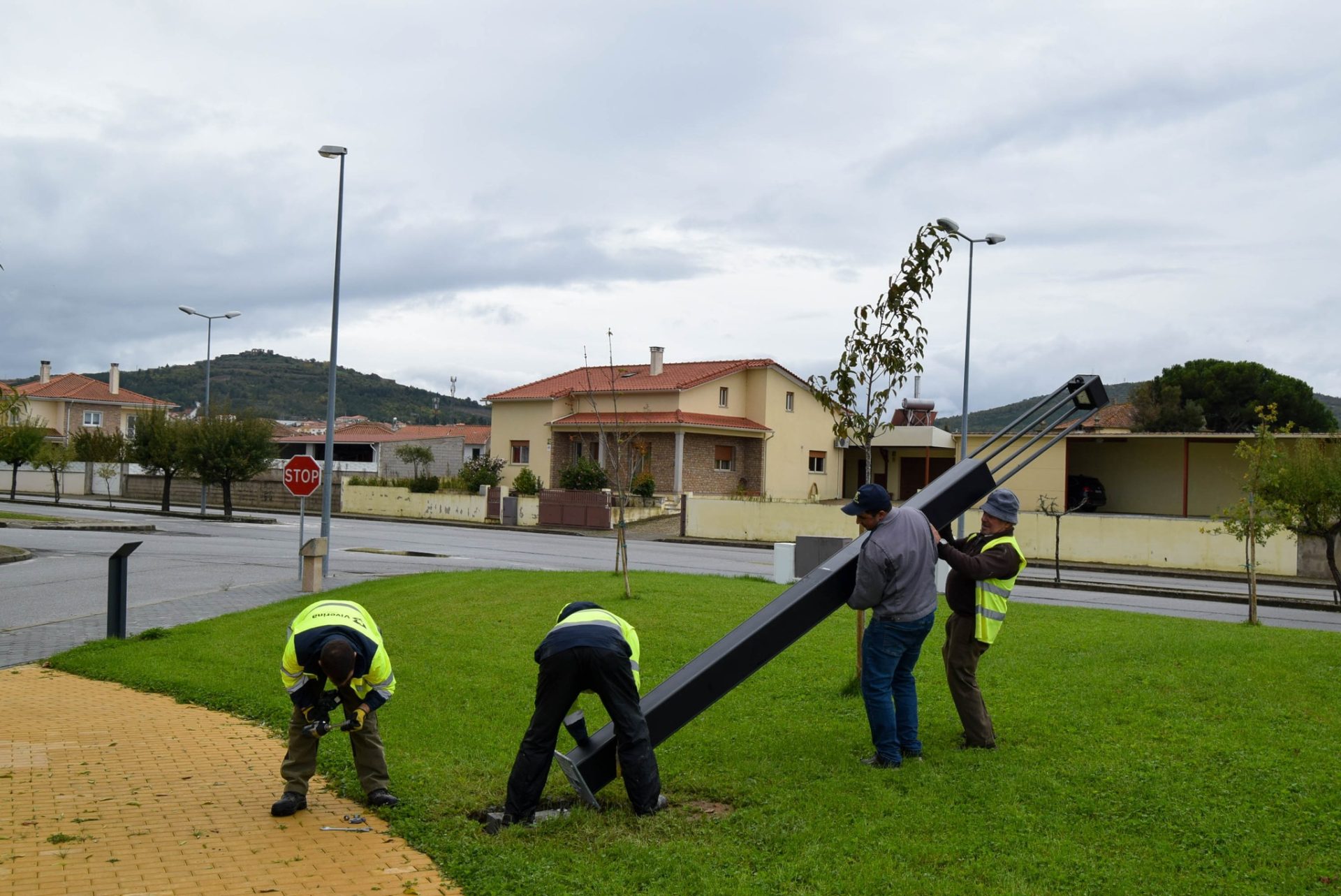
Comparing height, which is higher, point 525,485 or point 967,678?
point 525,485

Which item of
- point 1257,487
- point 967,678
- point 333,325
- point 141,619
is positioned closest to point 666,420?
point 333,325

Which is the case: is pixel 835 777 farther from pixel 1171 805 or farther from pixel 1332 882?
pixel 1332 882

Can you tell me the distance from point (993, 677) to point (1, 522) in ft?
106

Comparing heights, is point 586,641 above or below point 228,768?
above

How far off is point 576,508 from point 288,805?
1381 inches

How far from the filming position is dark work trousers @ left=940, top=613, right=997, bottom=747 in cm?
668

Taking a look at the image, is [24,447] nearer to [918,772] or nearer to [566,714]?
[566,714]

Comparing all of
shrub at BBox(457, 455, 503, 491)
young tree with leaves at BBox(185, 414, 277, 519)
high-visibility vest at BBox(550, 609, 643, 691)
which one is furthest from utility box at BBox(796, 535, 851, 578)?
shrub at BBox(457, 455, 503, 491)

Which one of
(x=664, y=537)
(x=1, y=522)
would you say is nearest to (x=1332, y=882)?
(x=664, y=537)

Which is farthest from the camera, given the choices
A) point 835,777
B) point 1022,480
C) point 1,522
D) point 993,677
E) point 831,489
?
point 831,489

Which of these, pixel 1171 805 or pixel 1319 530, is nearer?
pixel 1171 805

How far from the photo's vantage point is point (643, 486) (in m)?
43.9

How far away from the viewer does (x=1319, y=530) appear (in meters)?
19.8

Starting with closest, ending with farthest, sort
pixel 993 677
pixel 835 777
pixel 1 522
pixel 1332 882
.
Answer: pixel 1332 882, pixel 835 777, pixel 993 677, pixel 1 522
